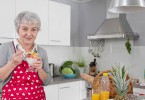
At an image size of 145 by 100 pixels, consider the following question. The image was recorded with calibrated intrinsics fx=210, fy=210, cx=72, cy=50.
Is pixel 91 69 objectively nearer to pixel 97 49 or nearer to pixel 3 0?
pixel 97 49

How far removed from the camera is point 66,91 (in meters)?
3.42

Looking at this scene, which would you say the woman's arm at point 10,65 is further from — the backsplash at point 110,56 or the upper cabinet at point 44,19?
the backsplash at point 110,56

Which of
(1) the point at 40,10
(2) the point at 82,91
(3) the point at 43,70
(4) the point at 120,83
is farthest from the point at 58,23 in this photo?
(4) the point at 120,83

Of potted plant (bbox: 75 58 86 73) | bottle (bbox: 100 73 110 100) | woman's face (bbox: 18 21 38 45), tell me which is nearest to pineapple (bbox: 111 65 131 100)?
bottle (bbox: 100 73 110 100)

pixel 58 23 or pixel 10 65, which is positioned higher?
pixel 58 23

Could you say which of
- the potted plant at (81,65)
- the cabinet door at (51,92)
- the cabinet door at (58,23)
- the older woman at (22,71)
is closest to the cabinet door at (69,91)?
the cabinet door at (51,92)

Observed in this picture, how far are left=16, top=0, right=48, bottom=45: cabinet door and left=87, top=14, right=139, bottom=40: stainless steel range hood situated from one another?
972 mm

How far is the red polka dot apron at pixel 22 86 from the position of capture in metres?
1.66

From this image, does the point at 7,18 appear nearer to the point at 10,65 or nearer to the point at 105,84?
the point at 10,65

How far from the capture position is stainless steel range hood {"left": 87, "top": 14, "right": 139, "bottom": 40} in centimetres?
350

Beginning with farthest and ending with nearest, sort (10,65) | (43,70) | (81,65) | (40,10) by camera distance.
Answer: (81,65)
(40,10)
(43,70)
(10,65)

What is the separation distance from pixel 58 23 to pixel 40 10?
0.43 meters

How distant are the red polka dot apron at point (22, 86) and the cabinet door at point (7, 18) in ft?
4.03

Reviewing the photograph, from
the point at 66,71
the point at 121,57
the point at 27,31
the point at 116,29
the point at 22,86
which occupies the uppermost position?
the point at 116,29
